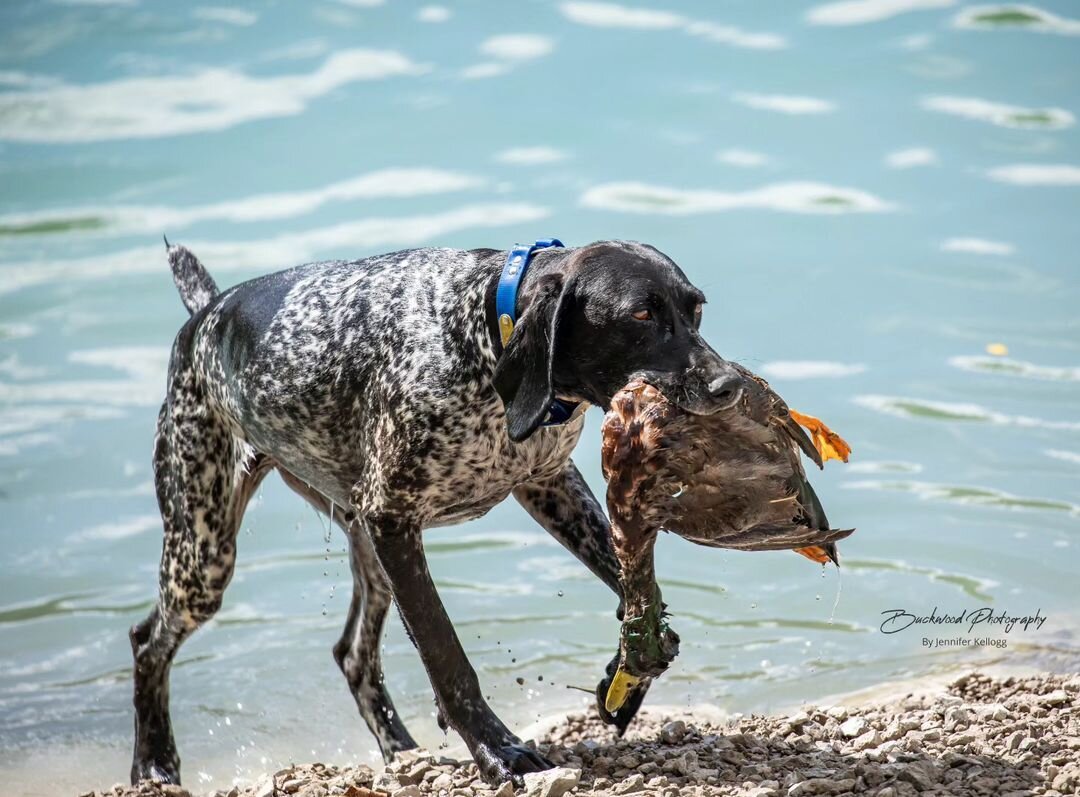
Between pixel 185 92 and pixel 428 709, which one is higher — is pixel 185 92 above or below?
above

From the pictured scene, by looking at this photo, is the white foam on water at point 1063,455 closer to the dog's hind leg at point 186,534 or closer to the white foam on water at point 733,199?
the dog's hind leg at point 186,534

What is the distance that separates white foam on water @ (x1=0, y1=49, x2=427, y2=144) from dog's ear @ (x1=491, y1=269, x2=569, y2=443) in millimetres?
11069

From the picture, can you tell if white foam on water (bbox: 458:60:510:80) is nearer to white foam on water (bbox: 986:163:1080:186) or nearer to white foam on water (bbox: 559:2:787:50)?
white foam on water (bbox: 559:2:787:50)

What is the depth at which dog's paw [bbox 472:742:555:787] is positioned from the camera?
421 centimetres

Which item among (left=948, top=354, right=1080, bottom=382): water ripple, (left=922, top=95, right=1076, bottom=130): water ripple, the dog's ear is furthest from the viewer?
(left=922, top=95, right=1076, bottom=130): water ripple

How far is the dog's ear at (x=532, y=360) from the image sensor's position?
4121 mm

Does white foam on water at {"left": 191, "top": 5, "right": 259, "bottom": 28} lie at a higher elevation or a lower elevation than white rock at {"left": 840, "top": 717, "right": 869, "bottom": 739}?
higher

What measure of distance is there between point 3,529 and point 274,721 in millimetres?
2630

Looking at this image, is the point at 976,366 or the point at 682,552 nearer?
the point at 682,552

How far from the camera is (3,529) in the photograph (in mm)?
7961

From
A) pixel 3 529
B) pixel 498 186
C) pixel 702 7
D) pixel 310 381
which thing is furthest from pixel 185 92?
pixel 310 381

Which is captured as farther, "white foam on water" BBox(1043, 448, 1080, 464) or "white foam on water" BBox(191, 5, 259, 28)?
"white foam on water" BBox(191, 5, 259, 28)

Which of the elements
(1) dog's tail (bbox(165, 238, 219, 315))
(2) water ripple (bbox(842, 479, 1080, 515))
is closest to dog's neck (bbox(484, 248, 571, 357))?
(1) dog's tail (bbox(165, 238, 219, 315))

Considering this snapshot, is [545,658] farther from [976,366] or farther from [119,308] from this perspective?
[119,308]
